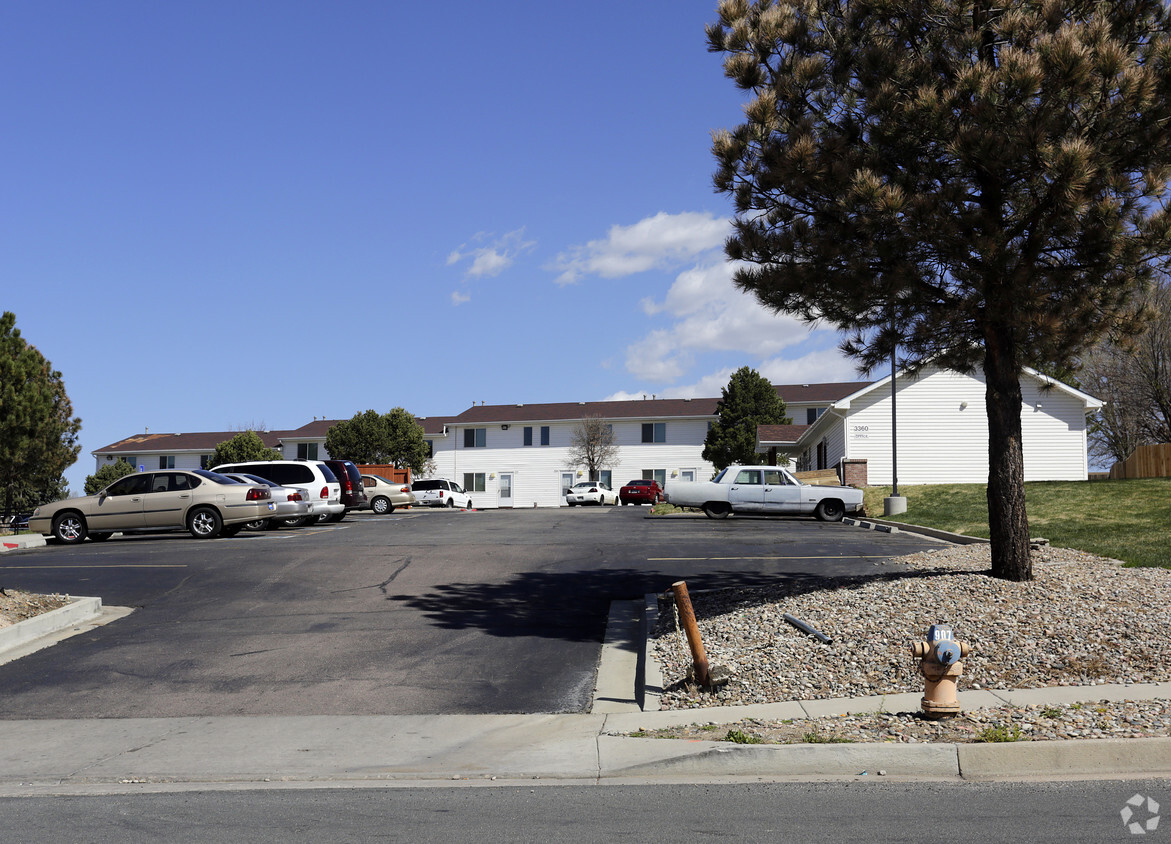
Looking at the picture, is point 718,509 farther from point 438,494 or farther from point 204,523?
point 438,494

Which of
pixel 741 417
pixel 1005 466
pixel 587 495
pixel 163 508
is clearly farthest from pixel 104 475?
pixel 1005 466

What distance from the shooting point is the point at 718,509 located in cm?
2783

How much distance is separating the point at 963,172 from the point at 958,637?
4.55 m

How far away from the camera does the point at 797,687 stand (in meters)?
7.99

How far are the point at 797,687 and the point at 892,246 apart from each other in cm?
437

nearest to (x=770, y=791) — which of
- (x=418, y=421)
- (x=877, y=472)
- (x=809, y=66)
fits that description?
(x=809, y=66)

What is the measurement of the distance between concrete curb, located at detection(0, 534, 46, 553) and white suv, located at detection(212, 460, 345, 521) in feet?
13.7

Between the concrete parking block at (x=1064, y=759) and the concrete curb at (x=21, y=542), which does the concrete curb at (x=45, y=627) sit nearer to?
the concrete parking block at (x=1064, y=759)

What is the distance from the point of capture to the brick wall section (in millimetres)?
34125

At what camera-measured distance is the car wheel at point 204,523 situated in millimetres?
21172

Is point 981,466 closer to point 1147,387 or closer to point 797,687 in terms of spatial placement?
point 1147,387

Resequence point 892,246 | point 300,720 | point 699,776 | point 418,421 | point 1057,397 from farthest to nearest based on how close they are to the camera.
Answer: point 418,421
point 1057,397
point 892,246
point 300,720
point 699,776

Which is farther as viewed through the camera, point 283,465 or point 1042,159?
point 283,465

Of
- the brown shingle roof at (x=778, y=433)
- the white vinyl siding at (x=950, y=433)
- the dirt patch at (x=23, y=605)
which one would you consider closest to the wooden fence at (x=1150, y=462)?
the white vinyl siding at (x=950, y=433)
